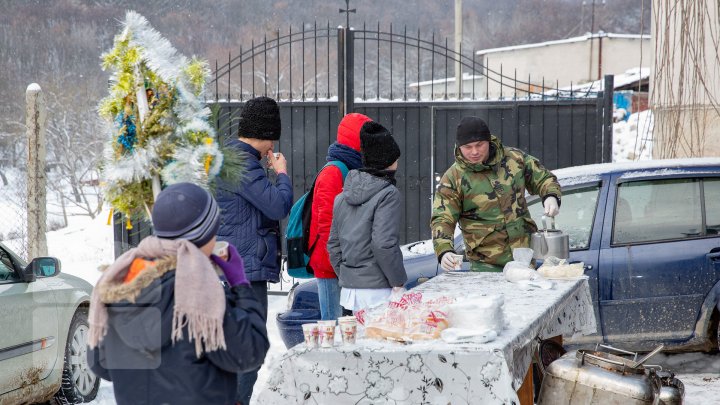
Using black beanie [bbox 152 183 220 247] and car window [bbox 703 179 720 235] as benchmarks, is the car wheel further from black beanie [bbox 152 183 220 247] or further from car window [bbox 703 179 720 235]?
car window [bbox 703 179 720 235]

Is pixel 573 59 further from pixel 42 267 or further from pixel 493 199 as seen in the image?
pixel 42 267

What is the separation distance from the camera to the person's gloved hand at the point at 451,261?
16.5 ft

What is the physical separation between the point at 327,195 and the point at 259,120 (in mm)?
689

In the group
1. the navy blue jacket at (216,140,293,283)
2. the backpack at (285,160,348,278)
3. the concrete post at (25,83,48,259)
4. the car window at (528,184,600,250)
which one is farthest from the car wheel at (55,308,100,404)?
the car window at (528,184,600,250)

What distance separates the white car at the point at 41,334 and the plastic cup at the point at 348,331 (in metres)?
2.82

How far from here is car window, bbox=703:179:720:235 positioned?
6.21m

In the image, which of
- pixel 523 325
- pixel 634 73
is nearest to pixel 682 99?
pixel 523 325

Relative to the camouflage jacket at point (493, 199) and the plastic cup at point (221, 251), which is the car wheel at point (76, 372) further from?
the plastic cup at point (221, 251)

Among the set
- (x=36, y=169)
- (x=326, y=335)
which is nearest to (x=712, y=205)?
(x=326, y=335)

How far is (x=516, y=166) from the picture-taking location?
551 cm

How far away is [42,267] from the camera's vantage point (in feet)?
18.8

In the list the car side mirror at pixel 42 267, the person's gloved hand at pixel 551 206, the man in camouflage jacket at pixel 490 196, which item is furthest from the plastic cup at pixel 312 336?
Result: the car side mirror at pixel 42 267

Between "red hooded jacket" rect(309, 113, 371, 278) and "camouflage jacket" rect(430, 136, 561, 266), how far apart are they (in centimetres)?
66

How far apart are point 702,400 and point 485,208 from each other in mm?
1899
